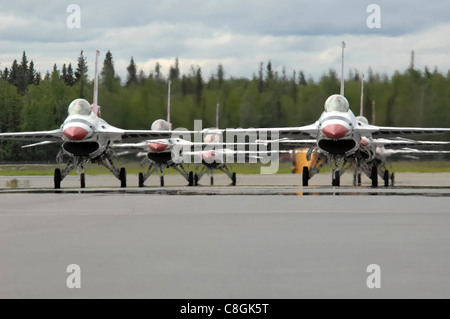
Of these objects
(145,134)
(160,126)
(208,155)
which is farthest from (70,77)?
(145,134)

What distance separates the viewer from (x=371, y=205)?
16781 millimetres

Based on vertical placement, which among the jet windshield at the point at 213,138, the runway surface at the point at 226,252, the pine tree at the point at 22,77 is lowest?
the runway surface at the point at 226,252

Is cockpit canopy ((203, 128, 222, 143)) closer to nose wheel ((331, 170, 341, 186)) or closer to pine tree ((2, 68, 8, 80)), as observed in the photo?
nose wheel ((331, 170, 341, 186))

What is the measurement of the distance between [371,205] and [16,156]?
59.2 m

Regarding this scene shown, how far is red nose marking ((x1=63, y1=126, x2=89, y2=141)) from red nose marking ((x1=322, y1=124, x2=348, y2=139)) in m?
8.29

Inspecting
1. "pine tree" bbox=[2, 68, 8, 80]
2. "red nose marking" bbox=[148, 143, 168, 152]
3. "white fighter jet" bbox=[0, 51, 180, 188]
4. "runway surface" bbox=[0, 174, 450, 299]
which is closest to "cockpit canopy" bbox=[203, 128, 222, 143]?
"red nose marking" bbox=[148, 143, 168, 152]

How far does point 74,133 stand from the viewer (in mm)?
25812

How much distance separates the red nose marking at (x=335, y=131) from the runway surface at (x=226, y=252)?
1031cm

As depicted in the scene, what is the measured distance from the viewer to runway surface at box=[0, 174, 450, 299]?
6.23 m

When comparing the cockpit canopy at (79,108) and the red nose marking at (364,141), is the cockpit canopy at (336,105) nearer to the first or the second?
the red nose marking at (364,141)

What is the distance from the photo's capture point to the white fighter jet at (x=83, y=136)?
26.1m

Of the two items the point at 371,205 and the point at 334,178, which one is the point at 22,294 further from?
the point at 334,178

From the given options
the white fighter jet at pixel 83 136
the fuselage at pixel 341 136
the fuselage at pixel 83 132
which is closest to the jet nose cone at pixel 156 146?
the white fighter jet at pixel 83 136

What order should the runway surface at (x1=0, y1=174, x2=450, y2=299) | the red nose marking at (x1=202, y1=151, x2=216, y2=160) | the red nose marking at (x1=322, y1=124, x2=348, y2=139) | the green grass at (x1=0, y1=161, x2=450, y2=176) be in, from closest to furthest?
the runway surface at (x1=0, y1=174, x2=450, y2=299) → the red nose marking at (x1=322, y1=124, x2=348, y2=139) → the red nose marking at (x1=202, y1=151, x2=216, y2=160) → the green grass at (x1=0, y1=161, x2=450, y2=176)
